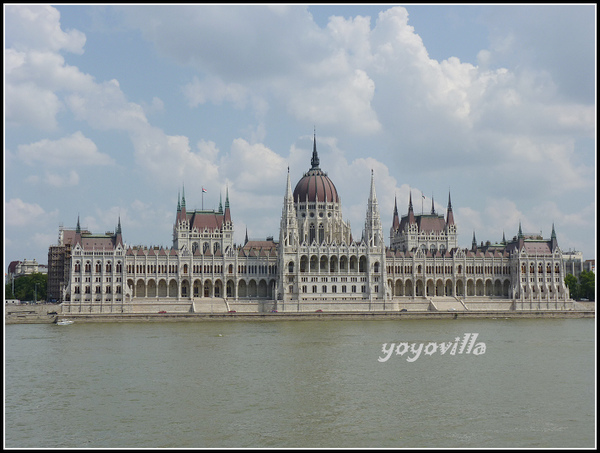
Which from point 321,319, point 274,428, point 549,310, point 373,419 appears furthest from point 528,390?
point 549,310

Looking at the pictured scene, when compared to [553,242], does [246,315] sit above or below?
below

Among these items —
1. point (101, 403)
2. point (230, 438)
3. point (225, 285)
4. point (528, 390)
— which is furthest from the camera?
point (225, 285)

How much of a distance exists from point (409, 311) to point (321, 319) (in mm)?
12936

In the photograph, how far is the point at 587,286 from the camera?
119062 mm

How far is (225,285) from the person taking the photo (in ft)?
356

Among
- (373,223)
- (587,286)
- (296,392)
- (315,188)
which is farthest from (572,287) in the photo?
(296,392)

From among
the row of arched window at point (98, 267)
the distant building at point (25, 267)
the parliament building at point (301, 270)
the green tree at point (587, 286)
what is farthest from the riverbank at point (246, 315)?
the distant building at point (25, 267)

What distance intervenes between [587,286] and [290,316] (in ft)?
172

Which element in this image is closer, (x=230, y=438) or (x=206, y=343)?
(x=230, y=438)

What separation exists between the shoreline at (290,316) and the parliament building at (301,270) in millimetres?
4900

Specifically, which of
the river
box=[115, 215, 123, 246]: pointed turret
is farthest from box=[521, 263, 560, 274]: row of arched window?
box=[115, 215, 123, 246]: pointed turret

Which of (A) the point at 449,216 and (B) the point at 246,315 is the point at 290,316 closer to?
(B) the point at 246,315

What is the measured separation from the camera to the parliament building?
10231 centimetres

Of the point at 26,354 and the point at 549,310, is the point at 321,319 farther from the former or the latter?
the point at 26,354
